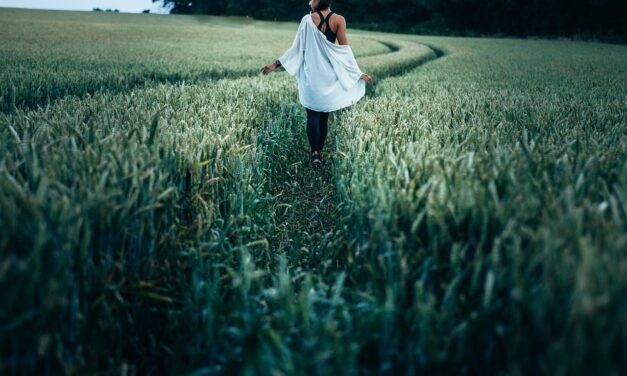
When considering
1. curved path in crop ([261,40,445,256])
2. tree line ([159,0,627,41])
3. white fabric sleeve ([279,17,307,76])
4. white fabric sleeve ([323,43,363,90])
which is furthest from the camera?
tree line ([159,0,627,41])

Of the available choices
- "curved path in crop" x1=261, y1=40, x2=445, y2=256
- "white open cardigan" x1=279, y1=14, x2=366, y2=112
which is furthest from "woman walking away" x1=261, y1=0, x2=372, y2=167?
"curved path in crop" x1=261, y1=40, x2=445, y2=256

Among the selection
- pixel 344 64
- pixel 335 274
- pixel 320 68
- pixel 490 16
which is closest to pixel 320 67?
pixel 320 68

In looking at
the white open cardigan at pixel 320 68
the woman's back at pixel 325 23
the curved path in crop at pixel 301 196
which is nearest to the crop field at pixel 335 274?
the curved path in crop at pixel 301 196

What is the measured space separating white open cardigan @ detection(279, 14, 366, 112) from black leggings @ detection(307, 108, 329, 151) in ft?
0.37

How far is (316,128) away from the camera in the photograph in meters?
4.80

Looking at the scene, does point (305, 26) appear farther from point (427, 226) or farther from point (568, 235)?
point (568, 235)

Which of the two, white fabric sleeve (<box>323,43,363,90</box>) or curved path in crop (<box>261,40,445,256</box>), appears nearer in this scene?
curved path in crop (<box>261,40,445,256</box>)

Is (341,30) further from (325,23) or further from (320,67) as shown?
(320,67)

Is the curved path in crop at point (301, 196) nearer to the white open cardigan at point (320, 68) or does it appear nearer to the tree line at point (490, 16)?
the white open cardigan at point (320, 68)

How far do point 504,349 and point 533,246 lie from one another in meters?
0.30

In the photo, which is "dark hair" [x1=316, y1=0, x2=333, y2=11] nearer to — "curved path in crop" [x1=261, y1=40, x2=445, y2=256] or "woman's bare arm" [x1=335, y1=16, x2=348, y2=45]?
"woman's bare arm" [x1=335, y1=16, x2=348, y2=45]

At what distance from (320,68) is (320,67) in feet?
0.05

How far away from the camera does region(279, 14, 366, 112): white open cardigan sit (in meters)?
4.58

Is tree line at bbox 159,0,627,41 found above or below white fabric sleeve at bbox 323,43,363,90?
above
